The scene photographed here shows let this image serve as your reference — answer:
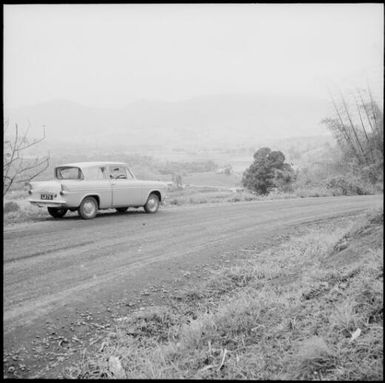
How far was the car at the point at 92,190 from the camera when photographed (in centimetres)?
942

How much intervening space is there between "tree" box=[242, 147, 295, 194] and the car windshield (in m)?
12.8

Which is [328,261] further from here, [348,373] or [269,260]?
[348,373]

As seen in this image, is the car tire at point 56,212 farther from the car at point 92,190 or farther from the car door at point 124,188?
the car door at point 124,188

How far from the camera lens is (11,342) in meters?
3.91

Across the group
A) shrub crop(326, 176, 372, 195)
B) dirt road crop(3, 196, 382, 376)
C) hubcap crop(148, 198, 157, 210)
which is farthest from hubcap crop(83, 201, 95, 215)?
shrub crop(326, 176, 372, 195)

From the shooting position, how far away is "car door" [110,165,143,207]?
10.5m

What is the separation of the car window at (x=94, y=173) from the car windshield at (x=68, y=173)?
13cm

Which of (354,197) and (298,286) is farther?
(354,197)

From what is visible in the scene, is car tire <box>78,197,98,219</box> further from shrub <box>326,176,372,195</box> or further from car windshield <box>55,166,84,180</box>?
shrub <box>326,176,372,195</box>

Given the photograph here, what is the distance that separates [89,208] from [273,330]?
7046 mm

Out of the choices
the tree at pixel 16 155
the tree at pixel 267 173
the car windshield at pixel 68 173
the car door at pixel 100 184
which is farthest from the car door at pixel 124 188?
the tree at pixel 267 173

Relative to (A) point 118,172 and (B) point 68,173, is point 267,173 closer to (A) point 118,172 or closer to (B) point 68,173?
(A) point 118,172

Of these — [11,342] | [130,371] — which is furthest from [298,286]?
[11,342]

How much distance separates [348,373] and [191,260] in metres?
4.02
